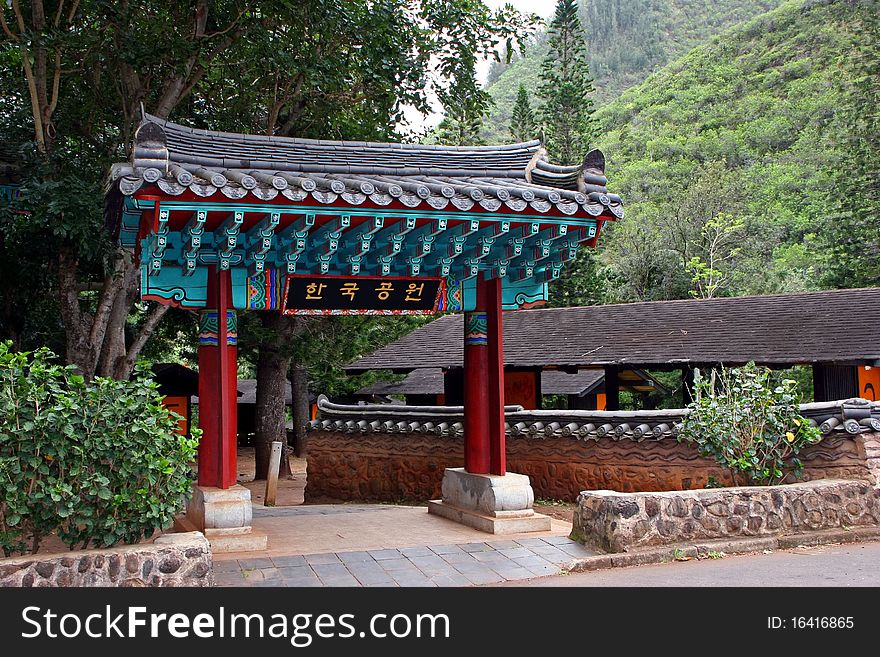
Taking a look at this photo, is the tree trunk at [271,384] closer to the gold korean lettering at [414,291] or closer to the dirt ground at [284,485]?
the dirt ground at [284,485]

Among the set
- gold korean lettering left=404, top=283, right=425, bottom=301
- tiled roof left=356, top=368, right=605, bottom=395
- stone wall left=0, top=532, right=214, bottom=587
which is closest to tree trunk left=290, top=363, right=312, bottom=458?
tiled roof left=356, top=368, right=605, bottom=395

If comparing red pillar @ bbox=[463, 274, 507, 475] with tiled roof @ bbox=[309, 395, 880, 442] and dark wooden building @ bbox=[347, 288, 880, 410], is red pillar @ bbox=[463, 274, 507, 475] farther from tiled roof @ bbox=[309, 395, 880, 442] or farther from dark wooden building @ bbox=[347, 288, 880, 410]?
dark wooden building @ bbox=[347, 288, 880, 410]

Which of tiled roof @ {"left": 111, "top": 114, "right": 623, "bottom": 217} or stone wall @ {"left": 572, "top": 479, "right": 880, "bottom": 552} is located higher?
tiled roof @ {"left": 111, "top": 114, "right": 623, "bottom": 217}

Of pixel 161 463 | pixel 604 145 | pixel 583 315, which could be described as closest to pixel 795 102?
pixel 604 145

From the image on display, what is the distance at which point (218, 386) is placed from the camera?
7.88 meters

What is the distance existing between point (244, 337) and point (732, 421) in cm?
1009

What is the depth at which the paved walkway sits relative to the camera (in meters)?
6.42

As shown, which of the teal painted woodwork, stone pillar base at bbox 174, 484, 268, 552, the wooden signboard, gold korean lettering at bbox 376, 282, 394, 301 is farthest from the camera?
gold korean lettering at bbox 376, 282, 394, 301

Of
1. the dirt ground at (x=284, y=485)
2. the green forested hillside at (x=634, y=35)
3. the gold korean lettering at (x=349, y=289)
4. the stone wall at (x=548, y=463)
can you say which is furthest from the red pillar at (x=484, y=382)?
the green forested hillside at (x=634, y=35)

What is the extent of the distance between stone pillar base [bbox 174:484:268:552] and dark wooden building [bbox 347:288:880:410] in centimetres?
895

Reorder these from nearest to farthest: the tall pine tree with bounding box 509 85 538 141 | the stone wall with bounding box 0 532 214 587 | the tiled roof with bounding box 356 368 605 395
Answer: the stone wall with bounding box 0 532 214 587 → the tiled roof with bounding box 356 368 605 395 → the tall pine tree with bounding box 509 85 538 141

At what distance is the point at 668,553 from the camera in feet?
22.9

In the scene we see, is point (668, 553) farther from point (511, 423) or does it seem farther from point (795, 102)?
point (795, 102)

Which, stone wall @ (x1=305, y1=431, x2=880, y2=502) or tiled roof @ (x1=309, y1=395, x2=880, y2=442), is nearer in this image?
tiled roof @ (x1=309, y1=395, x2=880, y2=442)
